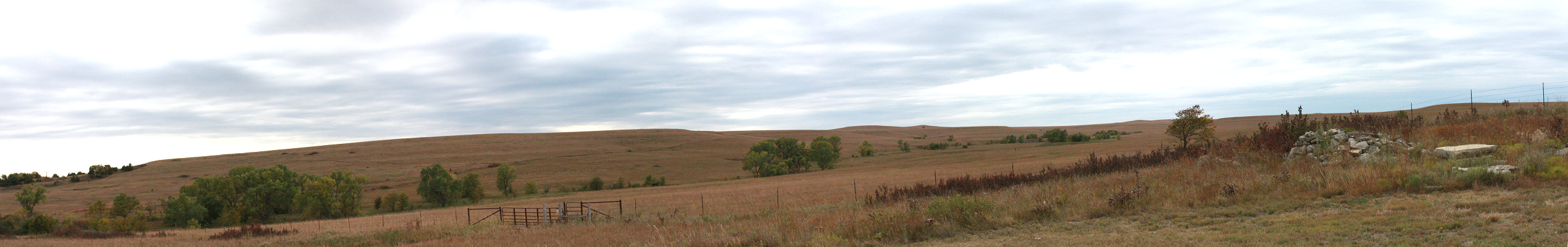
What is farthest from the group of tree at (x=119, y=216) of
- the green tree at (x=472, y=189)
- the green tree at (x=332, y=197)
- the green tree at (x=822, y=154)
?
the green tree at (x=822, y=154)

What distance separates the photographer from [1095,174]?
1898 centimetres

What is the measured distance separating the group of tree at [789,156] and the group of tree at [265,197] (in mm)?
46408

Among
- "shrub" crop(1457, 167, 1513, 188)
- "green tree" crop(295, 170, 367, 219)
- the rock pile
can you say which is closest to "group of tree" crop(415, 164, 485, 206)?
"green tree" crop(295, 170, 367, 219)

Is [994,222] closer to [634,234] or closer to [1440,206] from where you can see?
[1440,206]

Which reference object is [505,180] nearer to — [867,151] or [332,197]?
[332,197]

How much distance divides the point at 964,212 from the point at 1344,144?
924 centimetres

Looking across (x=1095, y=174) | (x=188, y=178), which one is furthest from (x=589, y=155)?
(x=1095, y=174)

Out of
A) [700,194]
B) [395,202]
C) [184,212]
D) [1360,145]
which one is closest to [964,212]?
[1360,145]

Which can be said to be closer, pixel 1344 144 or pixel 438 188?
pixel 1344 144

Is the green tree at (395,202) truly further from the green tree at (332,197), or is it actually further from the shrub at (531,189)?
the shrub at (531,189)

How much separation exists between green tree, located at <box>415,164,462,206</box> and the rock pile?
7962cm

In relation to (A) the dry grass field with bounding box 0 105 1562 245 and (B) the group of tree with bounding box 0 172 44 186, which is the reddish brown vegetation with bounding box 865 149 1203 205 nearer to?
(A) the dry grass field with bounding box 0 105 1562 245

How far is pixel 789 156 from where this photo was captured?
319 feet

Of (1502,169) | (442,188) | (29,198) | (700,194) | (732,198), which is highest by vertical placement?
(1502,169)
